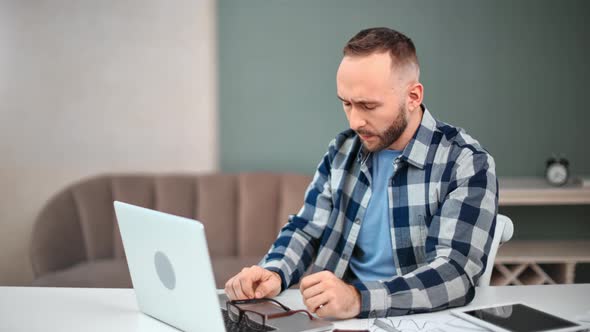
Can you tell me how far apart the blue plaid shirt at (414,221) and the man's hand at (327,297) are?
1.9 inches

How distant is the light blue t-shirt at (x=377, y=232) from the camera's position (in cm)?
186

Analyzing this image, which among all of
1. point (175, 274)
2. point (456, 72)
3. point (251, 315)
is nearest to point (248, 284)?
point (251, 315)

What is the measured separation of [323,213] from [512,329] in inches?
29.5

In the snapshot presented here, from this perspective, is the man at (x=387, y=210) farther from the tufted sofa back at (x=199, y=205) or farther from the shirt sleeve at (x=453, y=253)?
the tufted sofa back at (x=199, y=205)

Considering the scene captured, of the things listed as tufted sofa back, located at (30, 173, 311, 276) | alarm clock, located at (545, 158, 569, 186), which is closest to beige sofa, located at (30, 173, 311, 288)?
tufted sofa back, located at (30, 173, 311, 276)

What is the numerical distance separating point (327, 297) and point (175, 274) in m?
0.31

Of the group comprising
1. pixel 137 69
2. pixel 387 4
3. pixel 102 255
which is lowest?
pixel 102 255

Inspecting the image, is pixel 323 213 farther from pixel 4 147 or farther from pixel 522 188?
pixel 4 147

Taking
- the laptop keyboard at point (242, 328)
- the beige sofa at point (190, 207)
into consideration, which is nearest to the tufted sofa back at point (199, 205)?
the beige sofa at point (190, 207)

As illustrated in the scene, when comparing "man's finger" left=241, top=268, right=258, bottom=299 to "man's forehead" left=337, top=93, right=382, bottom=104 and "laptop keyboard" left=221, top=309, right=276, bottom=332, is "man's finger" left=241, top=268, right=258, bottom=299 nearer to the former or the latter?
"laptop keyboard" left=221, top=309, right=276, bottom=332

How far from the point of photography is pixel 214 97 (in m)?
3.52

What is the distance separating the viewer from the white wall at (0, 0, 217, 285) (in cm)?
350

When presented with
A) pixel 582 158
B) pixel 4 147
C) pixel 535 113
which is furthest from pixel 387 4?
pixel 4 147

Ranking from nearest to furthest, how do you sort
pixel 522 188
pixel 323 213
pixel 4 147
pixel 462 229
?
pixel 462 229, pixel 323 213, pixel 522 188, pixel 4 147
